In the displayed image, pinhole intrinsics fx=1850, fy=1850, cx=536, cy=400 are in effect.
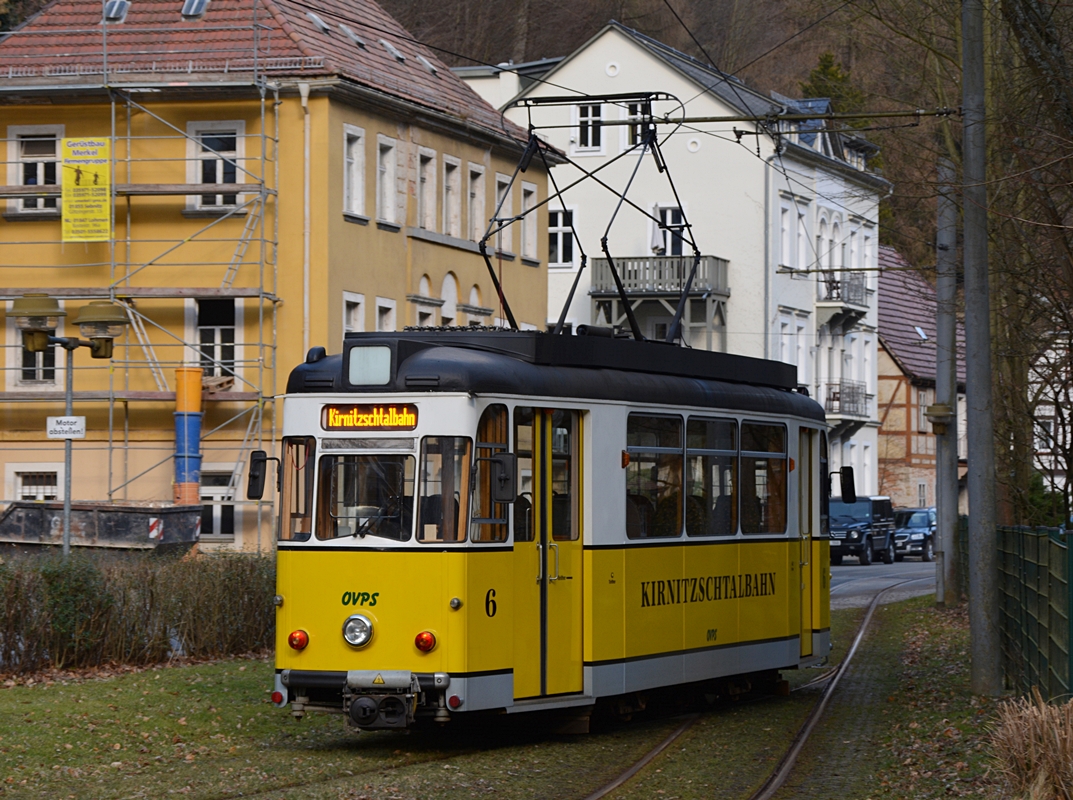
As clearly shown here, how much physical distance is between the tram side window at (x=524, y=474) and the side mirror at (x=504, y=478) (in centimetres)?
73

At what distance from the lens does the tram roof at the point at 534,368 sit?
44.3 feet

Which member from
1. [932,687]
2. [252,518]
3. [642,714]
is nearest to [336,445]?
[642,714]

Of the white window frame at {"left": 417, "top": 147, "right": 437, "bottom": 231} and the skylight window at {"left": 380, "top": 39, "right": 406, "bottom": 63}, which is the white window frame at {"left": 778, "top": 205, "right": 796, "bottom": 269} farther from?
the white window frame at {"left": 417, "top": 147, "right": 437, "bottom": 231}

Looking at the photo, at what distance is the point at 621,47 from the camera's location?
55906 millimetres

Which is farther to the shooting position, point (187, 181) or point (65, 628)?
point (187, 181)

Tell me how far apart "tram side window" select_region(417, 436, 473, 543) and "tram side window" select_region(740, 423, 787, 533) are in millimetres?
4216

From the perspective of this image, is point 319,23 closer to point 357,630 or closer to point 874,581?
point 874,581

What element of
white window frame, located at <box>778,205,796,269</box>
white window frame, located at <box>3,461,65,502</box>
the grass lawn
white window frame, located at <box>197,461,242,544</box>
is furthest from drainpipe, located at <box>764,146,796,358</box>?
the grass lawn

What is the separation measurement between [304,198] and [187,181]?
239 cm

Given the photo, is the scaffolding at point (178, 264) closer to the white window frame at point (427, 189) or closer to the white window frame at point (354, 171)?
the white window frame at point (354, 171)

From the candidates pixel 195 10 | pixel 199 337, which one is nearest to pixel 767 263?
pixel 195 10

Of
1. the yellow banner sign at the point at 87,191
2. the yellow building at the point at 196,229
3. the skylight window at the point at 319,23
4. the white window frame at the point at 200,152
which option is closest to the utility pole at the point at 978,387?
the yellow building at the point at 196,229

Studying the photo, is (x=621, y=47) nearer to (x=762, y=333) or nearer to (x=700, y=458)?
(x=762, y=333)

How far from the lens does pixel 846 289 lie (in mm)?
61656
